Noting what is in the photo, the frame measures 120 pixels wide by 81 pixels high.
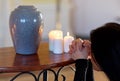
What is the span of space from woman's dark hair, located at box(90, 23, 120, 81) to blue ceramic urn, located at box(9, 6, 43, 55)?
521 mm

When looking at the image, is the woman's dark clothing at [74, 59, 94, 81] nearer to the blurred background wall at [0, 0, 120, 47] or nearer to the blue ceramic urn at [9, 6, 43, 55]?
the blue ceramic urn at [9, 6, 43, 55]

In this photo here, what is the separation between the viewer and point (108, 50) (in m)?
0.85

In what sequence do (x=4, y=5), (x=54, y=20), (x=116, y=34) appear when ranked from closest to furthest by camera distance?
(x=116, y=34) → (x=4, y=5) → (x=54, y=20)

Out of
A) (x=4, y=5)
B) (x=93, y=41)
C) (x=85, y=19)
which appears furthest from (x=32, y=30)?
(x=85, y=19)

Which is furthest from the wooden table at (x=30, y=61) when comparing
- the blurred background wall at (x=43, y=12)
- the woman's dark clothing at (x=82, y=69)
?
the blurred background wall at (x=43, y=12)

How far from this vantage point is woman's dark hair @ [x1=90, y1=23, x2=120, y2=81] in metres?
0.84

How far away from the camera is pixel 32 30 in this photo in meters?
1.36

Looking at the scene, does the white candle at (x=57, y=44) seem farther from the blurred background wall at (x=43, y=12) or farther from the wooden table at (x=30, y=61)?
the blurred background wall at (x=43, y=12)

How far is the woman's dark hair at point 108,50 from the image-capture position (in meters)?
0.84

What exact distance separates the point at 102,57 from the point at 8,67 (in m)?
0.50

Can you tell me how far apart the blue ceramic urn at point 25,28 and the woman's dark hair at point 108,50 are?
52 centimetres

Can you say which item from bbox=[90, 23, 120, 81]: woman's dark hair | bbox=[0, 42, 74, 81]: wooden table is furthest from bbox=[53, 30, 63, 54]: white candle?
bbox=[90, 23, 120, 81]: woman's dark hair

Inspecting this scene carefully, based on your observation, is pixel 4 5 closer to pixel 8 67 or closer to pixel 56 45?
pixel 56 45

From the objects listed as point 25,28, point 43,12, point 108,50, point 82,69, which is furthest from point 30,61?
point 43,12
